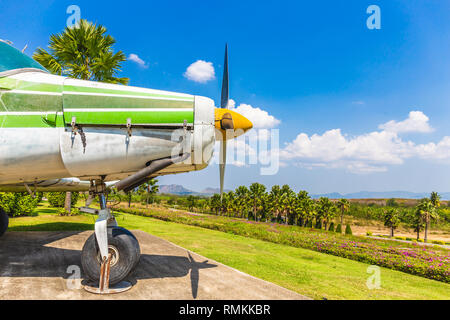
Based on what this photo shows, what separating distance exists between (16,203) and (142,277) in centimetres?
1358

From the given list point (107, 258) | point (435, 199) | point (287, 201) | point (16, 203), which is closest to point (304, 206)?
point (287, 201)

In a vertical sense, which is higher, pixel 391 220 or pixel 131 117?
pixel 131 117

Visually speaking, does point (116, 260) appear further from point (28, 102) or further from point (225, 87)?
point (225, 87)

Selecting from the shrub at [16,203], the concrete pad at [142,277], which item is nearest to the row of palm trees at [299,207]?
the shrub at [16,203]

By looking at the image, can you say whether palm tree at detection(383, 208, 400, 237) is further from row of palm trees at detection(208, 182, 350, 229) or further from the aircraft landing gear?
the aircraft landing gear

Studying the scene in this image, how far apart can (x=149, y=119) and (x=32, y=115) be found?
214cm

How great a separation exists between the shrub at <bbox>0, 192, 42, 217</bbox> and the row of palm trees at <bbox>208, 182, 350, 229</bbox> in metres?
41.7

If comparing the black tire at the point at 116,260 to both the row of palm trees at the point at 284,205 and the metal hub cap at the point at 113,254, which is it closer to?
the metal hub cap at the point at 113,254

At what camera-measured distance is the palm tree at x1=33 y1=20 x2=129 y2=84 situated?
1344 cm

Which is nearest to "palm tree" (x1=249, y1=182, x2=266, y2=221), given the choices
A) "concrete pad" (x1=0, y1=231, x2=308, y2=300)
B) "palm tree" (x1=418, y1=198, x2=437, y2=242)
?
"palm tree" (x1=418, y1=198, x2=437, y2=242)

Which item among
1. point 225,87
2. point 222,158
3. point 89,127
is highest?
point 225,87

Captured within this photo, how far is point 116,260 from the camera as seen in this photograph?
Result: 16.0 feet

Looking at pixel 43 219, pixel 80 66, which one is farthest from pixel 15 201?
pixel 80 66
